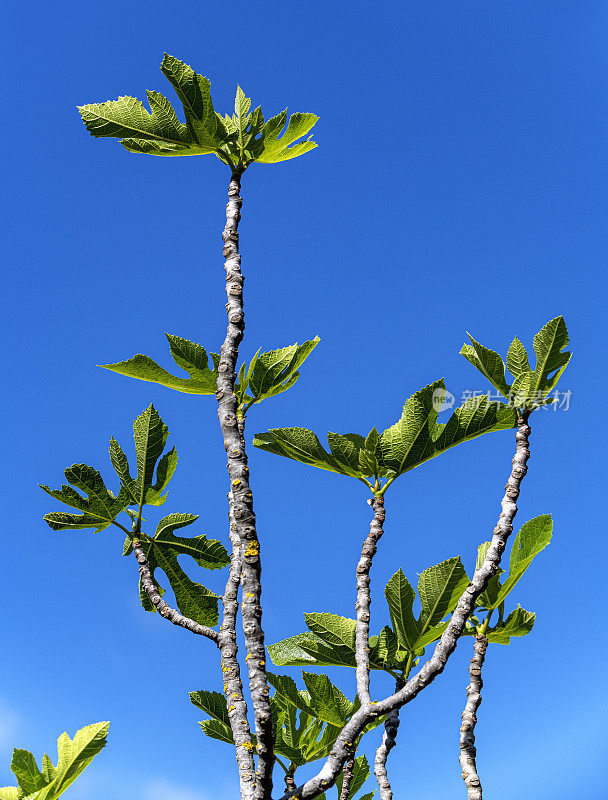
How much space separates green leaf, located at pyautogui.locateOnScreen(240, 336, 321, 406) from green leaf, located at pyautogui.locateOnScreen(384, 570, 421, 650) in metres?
0.98

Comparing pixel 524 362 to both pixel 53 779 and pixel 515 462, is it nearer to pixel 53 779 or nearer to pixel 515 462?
pixel 515 462

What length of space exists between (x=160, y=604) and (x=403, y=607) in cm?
106

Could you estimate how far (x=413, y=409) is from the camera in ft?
9.71

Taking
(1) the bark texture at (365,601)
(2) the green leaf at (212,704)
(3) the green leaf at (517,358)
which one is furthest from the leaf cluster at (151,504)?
(3) the green leaf at (517,358)

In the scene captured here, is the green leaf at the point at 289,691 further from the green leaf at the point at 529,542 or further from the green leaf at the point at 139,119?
the green leaf at the point at 139,119

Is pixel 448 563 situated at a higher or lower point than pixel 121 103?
lower

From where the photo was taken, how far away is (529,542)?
3145 millimetres

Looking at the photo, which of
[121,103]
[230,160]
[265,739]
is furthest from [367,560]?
[121,103]

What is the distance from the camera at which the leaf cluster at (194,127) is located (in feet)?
11.1

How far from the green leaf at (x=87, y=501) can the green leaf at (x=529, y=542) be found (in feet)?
5.84

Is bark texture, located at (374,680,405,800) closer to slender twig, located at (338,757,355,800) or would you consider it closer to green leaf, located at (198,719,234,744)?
slender twig, located at (338,757,355,800)

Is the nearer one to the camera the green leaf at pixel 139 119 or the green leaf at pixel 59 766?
the green leaf at pixel 59 766

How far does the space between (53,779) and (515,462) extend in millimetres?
2366

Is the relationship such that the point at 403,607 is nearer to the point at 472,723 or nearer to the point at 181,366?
the point at 472,723
